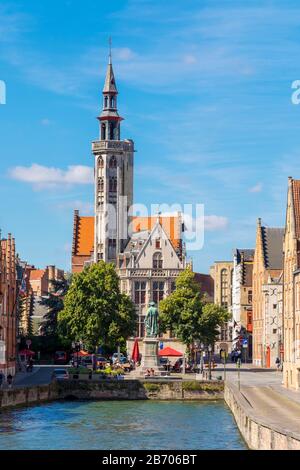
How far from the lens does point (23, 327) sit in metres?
179

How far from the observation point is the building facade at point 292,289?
277 feet

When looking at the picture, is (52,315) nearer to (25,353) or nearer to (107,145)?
(25,353)

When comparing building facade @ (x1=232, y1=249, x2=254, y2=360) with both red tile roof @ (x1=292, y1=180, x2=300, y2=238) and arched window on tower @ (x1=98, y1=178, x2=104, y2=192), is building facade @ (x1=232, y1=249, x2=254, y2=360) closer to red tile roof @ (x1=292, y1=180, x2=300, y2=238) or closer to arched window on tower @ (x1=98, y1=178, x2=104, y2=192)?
arched window on tower @ (x1=98, y1=178, x2=104, y2=192)

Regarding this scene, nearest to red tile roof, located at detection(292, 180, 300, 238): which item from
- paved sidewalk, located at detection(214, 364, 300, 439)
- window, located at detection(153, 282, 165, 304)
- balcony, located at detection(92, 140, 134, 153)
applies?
paved sidewalk, located at detection(214, 364, 300, 439)

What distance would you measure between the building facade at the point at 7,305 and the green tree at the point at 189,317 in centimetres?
1944

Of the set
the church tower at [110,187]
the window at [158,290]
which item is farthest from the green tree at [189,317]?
the church tower at [110,187]

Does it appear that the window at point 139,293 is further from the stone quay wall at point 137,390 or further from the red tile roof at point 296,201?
the red tile roof at point 296,201

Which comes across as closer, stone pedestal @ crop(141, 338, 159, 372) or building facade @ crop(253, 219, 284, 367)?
stone pedestal @ crop(141, 338, 159, 372)

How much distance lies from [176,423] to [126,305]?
4958 centimetres

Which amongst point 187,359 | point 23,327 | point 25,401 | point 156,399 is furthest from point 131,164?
point 25,401

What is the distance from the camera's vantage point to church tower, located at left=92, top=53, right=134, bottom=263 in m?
164

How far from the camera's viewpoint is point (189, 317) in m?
121

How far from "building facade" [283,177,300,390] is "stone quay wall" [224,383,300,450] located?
13.5 metres

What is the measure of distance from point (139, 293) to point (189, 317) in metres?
33.1
